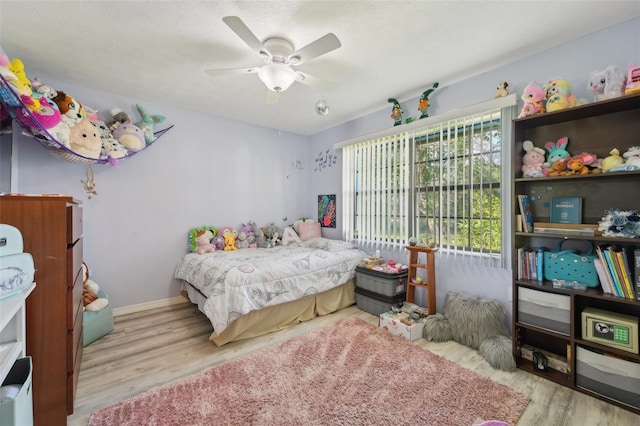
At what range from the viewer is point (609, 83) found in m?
1.70

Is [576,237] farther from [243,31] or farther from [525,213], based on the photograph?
[243,31]

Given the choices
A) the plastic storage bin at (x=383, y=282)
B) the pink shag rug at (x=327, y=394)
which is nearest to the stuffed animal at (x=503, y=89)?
the plastic storage bin at (x=383, y=282)

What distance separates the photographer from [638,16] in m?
1.78

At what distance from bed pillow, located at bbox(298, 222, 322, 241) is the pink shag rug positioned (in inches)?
80.0

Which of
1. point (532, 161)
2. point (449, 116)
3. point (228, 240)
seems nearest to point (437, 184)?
point (449, 116)

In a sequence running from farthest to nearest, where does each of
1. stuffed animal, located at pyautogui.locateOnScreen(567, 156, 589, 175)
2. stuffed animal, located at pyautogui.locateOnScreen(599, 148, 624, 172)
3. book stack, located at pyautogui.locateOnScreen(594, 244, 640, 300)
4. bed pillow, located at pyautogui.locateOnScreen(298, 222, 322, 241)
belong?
1. bed pillow, located at pyautogui.locateOnScreen(298, 222, 322, 241)
2. stuffed animal, located at pyautogui.locateOnScreen(567, 156, 589, 175)
3. stuffed animal, located at pyautogui.locateOnScreen(599, 148, 624, 172)
4. book stack, located at pyautogui.locateOnScreen(594, 244, 640, 300)

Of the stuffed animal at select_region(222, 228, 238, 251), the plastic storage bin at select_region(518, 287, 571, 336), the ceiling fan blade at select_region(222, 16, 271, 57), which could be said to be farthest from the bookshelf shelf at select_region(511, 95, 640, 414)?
the stuffed animal at select_region(222, 228, 238, 251)

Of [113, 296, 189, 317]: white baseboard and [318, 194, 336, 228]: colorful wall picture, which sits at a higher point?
[318, 194, 336, 228]: colorful wall picture

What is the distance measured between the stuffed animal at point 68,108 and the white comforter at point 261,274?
1.68 m

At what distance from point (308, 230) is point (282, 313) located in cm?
165

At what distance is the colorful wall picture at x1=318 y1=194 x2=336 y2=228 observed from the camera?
416 centimetres

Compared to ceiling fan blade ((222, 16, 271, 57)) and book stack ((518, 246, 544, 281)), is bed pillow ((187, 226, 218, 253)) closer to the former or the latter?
ceiling fan blade ((222, 16, 271, 57))

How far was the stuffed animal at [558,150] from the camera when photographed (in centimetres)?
198

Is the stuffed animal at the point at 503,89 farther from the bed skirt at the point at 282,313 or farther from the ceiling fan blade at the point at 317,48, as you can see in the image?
the bed skirt at the point at 282,313
